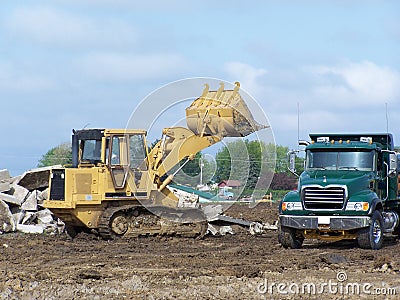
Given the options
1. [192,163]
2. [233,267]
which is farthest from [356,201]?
[192,163]

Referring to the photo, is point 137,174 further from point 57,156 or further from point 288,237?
point 57,156

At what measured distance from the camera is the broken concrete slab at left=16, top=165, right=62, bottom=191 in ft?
88.6

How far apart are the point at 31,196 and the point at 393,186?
38.8 ft

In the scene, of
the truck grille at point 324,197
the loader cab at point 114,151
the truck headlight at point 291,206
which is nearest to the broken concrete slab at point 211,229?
the loader cab at point 114,151

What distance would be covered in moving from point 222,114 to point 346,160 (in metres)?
3.77

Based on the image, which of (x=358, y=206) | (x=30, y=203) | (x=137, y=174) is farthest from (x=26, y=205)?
(x=358, y=206)

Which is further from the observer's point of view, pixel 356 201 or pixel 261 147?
pixel 261 147

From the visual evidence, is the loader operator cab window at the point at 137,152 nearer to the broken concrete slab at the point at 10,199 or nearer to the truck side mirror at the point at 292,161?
the truck side mirror at the point at 292,161

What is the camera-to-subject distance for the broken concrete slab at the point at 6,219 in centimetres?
2394

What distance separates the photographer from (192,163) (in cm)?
2209

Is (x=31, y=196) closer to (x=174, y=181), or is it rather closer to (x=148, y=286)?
(x=174, y=181)

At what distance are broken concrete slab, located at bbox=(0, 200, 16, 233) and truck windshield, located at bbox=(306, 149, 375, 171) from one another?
32.9ft

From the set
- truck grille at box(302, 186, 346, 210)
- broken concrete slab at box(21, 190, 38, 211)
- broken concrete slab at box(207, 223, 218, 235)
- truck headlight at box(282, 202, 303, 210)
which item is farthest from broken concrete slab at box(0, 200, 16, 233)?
truck grille at box(302, 186, 346, 210)

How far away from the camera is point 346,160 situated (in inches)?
745
